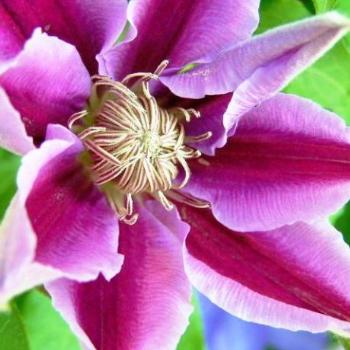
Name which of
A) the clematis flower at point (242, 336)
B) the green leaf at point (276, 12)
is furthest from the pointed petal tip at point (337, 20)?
the clematis flower at point (242, 336)

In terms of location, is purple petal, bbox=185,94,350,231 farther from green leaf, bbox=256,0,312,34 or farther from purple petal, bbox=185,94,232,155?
green leaf, bbox=256,0,312,34

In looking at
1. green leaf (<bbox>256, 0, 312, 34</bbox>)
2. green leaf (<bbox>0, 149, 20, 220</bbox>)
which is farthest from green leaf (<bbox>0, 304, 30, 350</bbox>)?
green leaf (<bbox>256, 0, 312, 34</bbox>)

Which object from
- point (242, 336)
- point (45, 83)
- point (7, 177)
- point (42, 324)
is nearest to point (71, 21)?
point (45, 83)

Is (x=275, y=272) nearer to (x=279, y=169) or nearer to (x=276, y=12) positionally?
(x=279, y=169)

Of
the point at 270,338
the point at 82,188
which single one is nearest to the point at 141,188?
the point at 82,188

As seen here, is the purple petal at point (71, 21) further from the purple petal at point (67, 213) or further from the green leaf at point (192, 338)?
the green leaf at point (192, 338)

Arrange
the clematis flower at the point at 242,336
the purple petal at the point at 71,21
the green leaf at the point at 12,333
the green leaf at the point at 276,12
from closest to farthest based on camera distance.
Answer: the purple petal at the point at 71,21
the green leaf at the point at 12,333
the green leaf at the point at 276,12
the clematis flower at the point at 242,336

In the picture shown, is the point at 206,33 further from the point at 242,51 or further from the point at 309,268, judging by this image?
the point at 309,268
